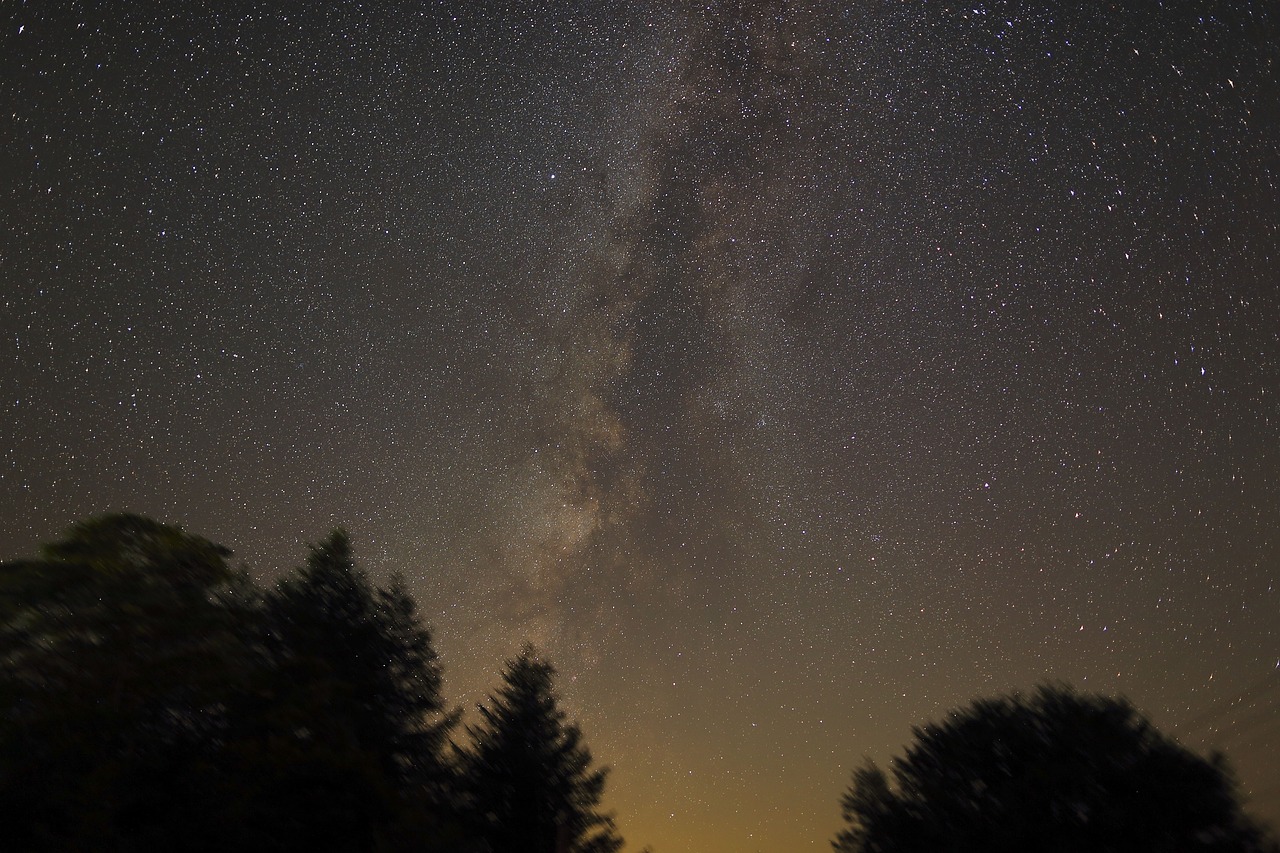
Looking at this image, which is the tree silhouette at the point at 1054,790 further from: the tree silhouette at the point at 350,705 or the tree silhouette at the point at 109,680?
the tree silhouette at the point at 109,680

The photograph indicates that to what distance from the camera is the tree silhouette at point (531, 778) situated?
22.2 metres

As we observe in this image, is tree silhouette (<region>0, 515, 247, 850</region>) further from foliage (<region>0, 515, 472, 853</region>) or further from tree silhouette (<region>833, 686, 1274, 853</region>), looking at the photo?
tree silhouette (<region>833, 686, 1274, 853</region>)

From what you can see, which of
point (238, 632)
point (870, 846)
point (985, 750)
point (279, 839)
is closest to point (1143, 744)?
point (985, 750)

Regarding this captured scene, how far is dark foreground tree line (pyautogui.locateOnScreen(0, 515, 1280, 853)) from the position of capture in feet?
41.1

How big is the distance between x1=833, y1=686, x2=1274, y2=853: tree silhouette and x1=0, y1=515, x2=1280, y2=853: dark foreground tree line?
1.4 inches

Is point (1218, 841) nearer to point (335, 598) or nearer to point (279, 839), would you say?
point (279, 839)

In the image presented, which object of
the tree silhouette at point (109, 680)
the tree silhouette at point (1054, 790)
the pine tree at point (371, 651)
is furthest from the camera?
the pine tree at point (371, 651)

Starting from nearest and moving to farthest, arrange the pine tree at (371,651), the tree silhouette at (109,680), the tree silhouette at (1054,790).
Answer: the tree silhouette at (109,680) → the tree silhouette at (1054,790) → the pine tree at (371,651)

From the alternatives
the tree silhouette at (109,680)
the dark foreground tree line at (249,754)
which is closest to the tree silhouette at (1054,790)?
the dark foreground tree line at (249,754)

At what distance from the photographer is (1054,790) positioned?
15016 mm

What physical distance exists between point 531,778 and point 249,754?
34.4 ft

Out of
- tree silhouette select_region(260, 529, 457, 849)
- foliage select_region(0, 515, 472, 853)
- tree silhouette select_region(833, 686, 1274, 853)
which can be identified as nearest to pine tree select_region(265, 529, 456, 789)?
tree silhouette select_region(260, 529, 457, 849)

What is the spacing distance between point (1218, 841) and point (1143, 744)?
6.66ft

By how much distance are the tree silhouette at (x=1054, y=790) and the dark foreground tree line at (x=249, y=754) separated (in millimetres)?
35
